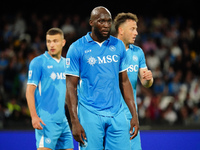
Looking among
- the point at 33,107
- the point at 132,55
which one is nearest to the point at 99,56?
the point at 132,55

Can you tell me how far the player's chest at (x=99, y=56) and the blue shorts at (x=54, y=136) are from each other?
1687mm

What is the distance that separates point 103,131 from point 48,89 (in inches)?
68.1

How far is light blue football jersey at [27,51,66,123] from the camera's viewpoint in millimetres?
4883

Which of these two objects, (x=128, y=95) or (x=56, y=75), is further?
(x=56, y=75)

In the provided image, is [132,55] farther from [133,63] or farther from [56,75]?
[56,75]

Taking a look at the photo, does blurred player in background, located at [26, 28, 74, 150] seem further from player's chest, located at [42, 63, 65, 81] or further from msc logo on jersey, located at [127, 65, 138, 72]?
msc logo on jersey, located at [127, 65, 138, 72]

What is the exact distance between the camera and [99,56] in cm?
347

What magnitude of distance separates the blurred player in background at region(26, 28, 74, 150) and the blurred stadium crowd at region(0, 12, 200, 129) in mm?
2860

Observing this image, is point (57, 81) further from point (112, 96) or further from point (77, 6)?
point (77, 6)

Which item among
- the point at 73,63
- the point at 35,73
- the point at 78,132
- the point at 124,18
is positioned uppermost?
the point at 124,18

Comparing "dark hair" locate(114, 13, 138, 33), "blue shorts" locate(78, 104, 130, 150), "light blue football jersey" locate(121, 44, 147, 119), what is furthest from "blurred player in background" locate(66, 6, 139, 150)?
"dark hair" locate(114, 13, 138, 33)

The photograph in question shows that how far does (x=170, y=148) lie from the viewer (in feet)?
22.6

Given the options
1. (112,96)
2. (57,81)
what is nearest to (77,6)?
(57,81)

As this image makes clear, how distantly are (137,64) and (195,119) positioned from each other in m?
5.10
